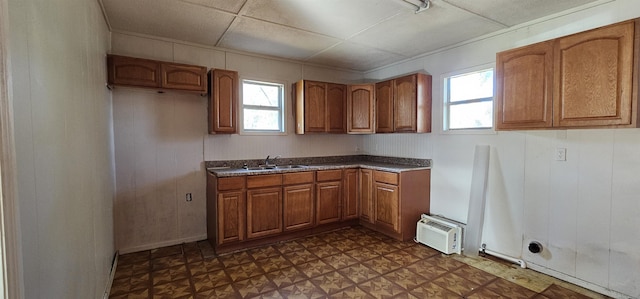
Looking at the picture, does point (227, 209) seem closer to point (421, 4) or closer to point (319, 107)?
point (319, 107)

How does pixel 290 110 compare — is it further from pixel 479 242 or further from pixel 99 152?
pixel 479 242

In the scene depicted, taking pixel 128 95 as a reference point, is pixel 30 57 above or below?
below

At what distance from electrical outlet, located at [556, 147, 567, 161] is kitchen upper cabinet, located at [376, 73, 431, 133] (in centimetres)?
139

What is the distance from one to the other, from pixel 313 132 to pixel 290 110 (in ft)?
1.59

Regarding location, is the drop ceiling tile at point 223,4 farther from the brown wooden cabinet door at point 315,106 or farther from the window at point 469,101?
the window at point 469,101

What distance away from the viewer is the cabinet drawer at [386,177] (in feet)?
11.8

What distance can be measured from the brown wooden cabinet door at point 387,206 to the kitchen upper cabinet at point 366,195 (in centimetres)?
10

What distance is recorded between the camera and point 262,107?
13.2 ft

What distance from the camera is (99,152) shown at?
7.11 ft

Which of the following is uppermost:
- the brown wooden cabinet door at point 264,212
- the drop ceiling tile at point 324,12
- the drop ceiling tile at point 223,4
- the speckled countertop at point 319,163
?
the drop ceiling tile at point 223,4

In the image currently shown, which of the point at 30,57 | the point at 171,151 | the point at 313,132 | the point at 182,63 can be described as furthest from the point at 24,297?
the point at 313,132

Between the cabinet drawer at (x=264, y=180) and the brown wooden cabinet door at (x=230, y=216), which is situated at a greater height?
the cabinet drawer at (x=264, y=180)

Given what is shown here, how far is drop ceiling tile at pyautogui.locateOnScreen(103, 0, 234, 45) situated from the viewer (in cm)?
247

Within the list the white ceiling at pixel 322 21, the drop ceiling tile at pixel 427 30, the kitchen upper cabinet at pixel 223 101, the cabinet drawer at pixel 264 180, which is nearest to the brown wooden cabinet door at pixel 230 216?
the cabinet drawer at pixel 264 180
